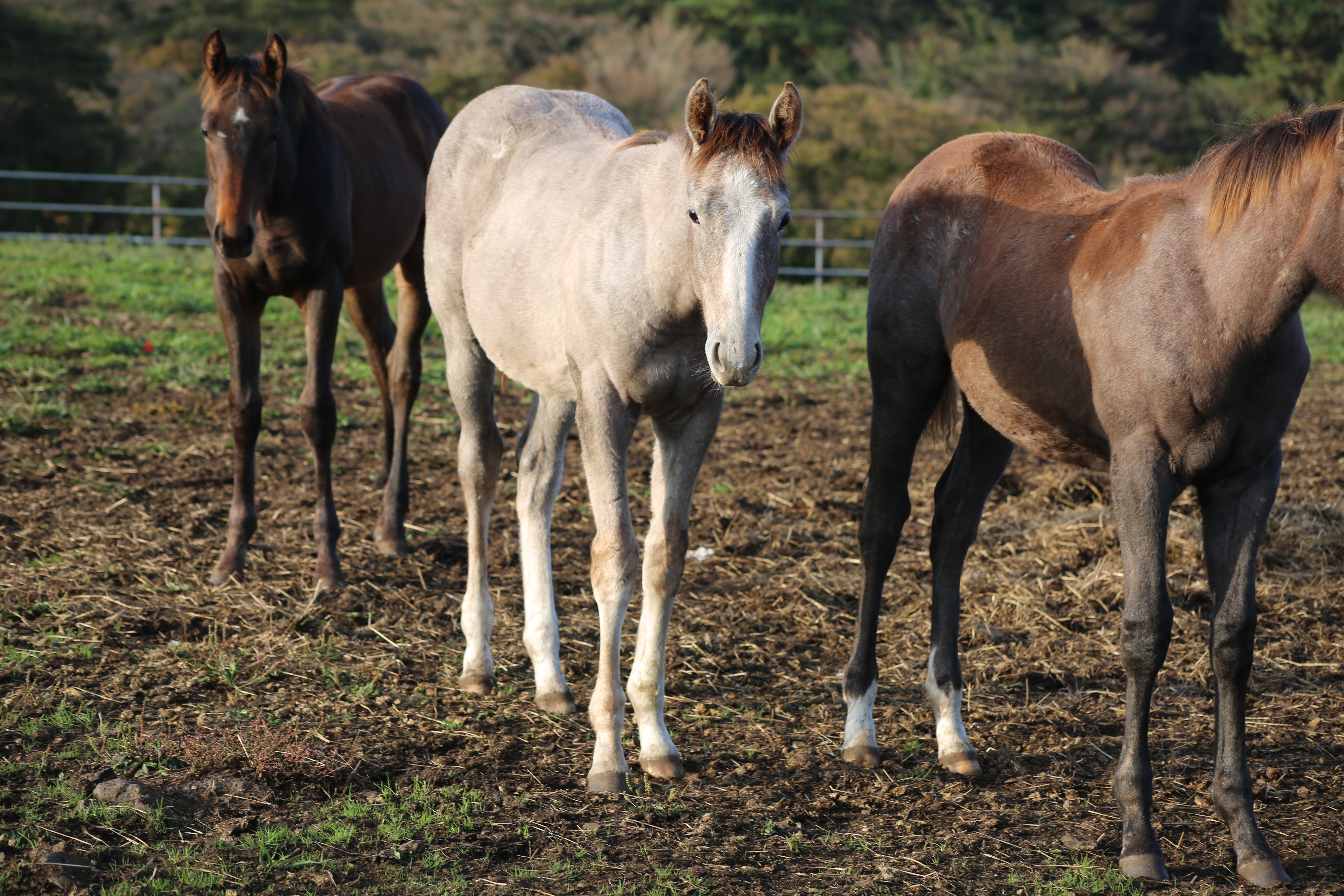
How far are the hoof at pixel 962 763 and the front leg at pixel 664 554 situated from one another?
2.97ft

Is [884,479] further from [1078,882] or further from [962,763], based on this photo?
[1078,882]

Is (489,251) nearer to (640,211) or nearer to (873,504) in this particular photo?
(640,211)

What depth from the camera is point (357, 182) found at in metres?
6.32

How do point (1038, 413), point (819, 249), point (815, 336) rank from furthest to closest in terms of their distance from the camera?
1. point (819, 249)
2. point (815, 336)
3. point (1038, 413)

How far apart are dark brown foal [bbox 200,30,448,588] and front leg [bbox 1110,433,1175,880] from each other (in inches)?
141

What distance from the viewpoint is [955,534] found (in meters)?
4.06

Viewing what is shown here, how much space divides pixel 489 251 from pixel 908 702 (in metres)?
2.43

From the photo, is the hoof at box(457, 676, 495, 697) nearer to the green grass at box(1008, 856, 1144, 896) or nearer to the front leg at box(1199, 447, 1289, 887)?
the green grass at box(1008, 856, 1144, 896)

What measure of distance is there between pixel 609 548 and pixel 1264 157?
2221 millimetres

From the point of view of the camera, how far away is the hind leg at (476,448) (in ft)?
14.8

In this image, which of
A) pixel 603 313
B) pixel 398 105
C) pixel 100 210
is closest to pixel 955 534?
pixel 603 313

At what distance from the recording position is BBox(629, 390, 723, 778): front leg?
3.68m

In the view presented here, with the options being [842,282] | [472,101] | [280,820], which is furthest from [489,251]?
[842,282]

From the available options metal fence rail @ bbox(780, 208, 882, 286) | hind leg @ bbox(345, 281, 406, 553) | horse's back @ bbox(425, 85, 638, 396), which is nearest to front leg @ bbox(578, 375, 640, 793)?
horse's back @ bbox(425, 85, 638, 396)
